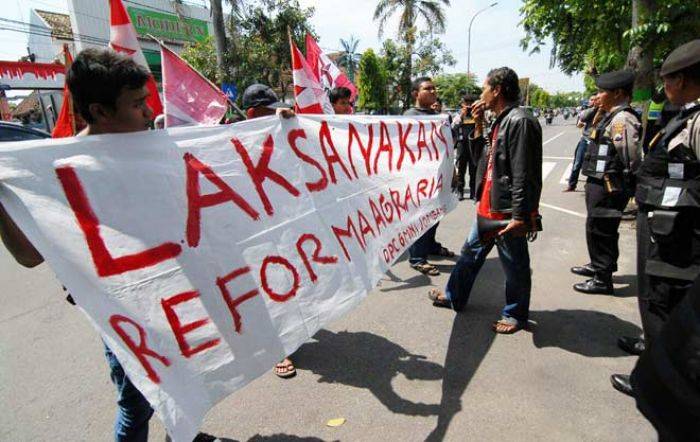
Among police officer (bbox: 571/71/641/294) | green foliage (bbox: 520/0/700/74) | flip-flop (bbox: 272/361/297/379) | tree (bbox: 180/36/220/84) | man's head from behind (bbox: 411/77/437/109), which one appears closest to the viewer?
flip-flop (bbox: 272/361/297/379)

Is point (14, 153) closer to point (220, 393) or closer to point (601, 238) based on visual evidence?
point (220, 393)

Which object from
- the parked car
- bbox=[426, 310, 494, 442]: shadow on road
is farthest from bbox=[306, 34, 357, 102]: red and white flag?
the parked car

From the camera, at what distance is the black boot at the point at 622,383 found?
2.42 metres

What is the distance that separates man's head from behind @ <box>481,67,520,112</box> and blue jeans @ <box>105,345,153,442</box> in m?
2.77

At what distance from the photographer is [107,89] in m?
1.49

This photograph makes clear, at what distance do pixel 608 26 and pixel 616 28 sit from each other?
19cm

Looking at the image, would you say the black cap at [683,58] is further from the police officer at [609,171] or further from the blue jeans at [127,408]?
the blue jeans at [127,408]

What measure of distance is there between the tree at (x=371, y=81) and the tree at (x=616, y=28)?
1760cm

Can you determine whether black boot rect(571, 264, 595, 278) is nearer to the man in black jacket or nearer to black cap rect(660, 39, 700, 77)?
the man in black jacket

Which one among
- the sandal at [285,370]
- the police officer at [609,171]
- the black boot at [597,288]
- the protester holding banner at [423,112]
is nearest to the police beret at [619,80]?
the police officer at [609,171]

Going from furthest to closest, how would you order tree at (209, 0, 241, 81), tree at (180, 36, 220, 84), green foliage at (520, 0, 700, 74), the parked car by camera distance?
tree at (180, 36, 220, 84)
tree at (209, 0, 241, 81)
the parked car
green foliage at (520, 0, 700, 74)

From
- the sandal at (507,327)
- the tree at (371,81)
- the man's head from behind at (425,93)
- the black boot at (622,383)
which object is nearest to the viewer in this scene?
the black boot at (622,383)

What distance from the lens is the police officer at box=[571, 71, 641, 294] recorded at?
3465mm

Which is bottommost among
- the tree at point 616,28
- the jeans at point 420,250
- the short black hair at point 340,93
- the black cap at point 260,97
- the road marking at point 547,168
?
the road marking at point 547,168
